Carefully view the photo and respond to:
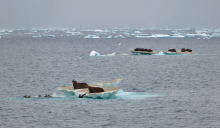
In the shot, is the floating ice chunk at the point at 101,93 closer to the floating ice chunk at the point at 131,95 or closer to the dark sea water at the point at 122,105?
the dark sea water at the point at 122,105

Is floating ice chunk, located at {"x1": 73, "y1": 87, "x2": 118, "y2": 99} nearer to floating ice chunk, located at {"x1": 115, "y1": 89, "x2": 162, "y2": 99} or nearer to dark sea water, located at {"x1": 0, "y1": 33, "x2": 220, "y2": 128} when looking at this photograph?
dark sea water, located at {"x1": 0, "y1": 33, "x2": 220, "y2": 128}

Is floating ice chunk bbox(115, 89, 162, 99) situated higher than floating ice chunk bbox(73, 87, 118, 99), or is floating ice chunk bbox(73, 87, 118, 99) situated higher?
floating ice chunk bbox(73, 87, 118, 99)

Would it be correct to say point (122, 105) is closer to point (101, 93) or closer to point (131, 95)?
point (101, 93)

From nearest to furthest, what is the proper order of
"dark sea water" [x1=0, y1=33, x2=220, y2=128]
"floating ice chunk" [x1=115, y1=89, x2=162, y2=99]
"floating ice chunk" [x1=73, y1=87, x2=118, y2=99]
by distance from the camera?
"dark sea water" [x1=0, y1=33, x2=220, y2=128]
"floating ice chunk" [x1=73, y1=87, x2=118, y2=99]
"floating ice chunk" [x1=115, y1=89, x2=162, y2=99]

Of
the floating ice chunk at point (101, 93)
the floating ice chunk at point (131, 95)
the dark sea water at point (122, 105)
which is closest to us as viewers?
the dark sea water at point (122, 105)

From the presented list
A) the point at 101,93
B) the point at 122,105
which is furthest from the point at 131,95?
the point at 101,93

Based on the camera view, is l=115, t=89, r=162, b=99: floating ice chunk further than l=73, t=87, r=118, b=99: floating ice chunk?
Yes

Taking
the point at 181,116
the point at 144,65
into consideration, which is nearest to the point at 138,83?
the point at 181,116

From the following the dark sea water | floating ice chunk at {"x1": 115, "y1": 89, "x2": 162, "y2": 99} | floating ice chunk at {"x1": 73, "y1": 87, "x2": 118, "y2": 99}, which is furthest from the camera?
floating ice chunk at {"x1": 115, "y1": 89, "x2": 162, "y2": 99}

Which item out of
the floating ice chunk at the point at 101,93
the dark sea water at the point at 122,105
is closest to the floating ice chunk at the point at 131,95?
the dark sea water at the point at 122,105

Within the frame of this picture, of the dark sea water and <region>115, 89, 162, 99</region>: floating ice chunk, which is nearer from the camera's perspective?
the dark sea water

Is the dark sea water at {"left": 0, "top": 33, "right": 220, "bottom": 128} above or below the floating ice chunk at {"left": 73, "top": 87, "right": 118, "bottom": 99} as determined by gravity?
below

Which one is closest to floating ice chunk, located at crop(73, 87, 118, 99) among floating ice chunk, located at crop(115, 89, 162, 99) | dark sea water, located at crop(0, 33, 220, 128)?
dark sea water, located at crop(0, 33, 220, 128)

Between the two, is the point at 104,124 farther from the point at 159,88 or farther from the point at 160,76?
the point at 160,76
